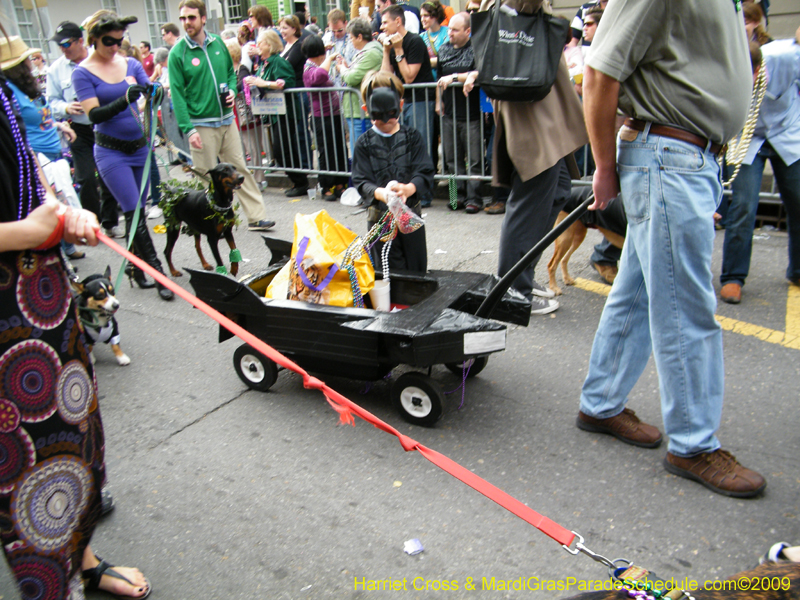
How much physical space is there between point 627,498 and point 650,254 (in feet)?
3.31

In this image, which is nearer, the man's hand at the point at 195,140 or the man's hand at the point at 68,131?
the man's hand at the point at 195,140

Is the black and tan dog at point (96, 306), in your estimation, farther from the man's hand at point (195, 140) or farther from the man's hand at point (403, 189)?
the man's hand at point (195, 140)

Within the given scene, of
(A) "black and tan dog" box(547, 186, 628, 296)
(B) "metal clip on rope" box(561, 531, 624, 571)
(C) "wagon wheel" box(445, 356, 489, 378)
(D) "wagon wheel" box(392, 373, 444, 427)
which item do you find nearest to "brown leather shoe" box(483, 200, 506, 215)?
(A) "black and tan dog" box(547, 186, 628, 296)

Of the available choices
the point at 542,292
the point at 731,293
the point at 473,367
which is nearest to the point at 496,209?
the point at 542,292

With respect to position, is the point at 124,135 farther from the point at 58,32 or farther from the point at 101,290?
the point at 101,290

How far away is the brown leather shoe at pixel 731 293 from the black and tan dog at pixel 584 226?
800mm

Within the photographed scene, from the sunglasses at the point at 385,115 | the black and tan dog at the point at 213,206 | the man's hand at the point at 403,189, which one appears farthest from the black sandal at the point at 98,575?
the black and tan dog at the point at 213,206

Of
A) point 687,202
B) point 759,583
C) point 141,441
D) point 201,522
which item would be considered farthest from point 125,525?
point 687,202

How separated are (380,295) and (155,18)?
93.7 ft

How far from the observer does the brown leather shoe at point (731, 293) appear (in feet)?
15.0

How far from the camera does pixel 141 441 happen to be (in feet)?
11.0

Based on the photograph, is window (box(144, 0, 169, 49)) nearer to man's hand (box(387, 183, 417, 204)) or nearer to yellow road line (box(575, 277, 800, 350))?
man's hand (box(387, 183, 417, 204))

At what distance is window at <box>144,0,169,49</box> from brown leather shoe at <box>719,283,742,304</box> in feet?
92.6

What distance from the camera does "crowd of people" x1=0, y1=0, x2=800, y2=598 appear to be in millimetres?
1792
